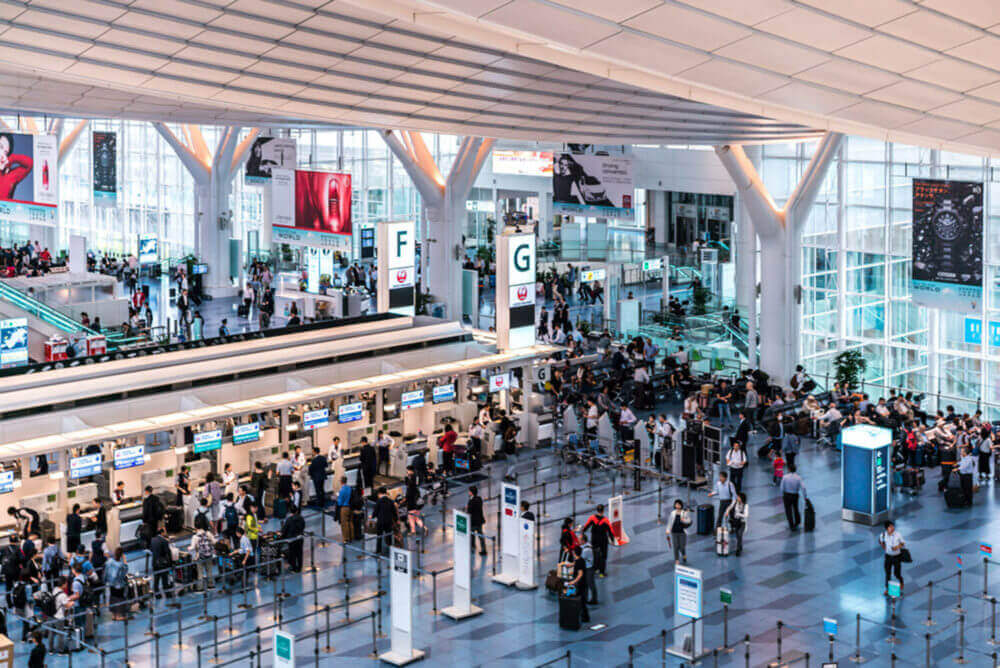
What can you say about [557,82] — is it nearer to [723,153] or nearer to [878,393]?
[723,153]

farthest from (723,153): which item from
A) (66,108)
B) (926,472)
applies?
(66,108)

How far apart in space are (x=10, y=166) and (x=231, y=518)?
17.9m

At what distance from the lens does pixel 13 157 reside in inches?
1371

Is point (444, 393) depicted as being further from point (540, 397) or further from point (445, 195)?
point (445, 195)

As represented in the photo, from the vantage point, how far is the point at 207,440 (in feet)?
77.4

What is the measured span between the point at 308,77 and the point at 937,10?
14.0 meters

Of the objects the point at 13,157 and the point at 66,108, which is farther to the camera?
the point at 66,108

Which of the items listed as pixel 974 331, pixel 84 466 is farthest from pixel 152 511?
pixel 974 331

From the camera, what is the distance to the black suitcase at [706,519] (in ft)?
73.8

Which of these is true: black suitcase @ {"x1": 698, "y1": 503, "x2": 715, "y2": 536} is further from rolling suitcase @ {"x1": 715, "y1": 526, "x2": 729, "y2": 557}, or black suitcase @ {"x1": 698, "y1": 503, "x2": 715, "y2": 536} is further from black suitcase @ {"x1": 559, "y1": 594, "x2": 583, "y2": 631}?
black suitcase @ {"x1": 559, "y1": 594, "x2": 583, "y2": 631}

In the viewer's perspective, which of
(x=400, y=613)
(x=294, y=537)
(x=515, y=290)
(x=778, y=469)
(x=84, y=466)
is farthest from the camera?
(x=515, y=290)

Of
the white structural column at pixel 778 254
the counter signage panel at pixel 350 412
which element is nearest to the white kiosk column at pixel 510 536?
the counter signage panel at pixel 350 412

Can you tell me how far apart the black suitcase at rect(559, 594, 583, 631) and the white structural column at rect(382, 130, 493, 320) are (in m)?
24.5

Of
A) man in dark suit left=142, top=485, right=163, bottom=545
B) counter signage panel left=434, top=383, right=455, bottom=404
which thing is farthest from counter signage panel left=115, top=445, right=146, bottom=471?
counter signage panel left=434, top=383, right=455, bottom=404
